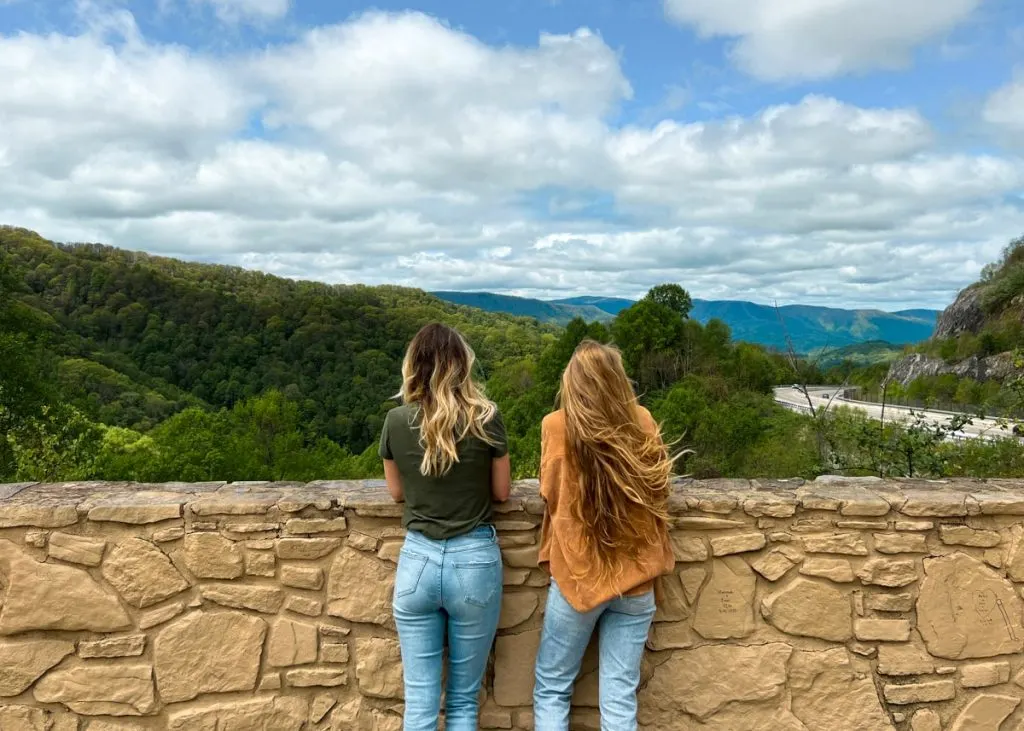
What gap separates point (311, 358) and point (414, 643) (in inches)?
2114

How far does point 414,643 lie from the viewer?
2.17 metres

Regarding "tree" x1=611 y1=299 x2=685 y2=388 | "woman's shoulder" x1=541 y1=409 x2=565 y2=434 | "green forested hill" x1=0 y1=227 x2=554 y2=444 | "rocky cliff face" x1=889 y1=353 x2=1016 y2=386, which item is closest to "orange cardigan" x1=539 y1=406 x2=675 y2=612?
"woman's shoulder" x1=541 y1=409 x2=565 y2=434

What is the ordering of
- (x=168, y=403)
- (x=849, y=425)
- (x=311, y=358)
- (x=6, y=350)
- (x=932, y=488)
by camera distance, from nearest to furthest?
1. (x=932, y=488)
2. (x=849, y=425)
3. (x=6, y=350)
4. (x=168, y=403)
5. (x=311, y=358)

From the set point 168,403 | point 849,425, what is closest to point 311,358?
point 168,403

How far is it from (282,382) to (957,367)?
44245 millimetres

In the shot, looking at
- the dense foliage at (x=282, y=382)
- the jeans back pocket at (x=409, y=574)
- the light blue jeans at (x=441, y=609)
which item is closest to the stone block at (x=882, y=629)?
the dense foliage at (x=282, y=382)

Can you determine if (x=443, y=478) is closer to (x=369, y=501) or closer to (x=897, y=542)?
(x=369, y=501)

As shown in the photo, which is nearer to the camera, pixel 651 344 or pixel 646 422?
pixel 646 422

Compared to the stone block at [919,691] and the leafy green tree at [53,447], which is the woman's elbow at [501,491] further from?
the leafy green tree at [53,447]

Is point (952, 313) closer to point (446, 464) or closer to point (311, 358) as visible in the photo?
point (311, 358)

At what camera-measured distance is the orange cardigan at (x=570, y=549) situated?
7.07ft

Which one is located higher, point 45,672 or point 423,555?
point 423,555

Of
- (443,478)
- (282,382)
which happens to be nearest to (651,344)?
(282,382)

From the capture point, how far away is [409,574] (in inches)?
84.1
